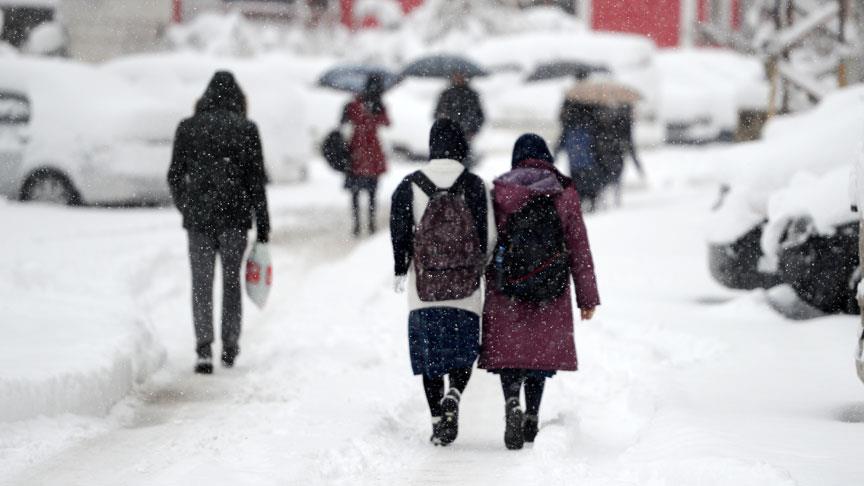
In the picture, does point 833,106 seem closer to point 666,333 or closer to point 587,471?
point 666,333

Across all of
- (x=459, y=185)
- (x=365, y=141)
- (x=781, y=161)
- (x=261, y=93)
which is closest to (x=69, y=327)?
(x=459, y=185)

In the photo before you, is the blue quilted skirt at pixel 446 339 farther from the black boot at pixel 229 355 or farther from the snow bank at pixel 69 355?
the black boot at pixel 229 355

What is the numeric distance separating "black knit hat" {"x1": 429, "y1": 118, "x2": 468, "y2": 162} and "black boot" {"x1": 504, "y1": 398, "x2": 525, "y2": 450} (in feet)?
3.92

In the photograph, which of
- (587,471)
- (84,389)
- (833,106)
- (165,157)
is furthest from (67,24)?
(587,471)

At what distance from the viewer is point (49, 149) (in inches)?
640

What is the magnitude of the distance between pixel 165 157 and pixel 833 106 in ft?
26.7

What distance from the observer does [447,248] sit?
21.8 ft

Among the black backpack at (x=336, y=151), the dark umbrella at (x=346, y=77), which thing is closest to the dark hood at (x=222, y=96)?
the black backpack at (x=336, y=151)

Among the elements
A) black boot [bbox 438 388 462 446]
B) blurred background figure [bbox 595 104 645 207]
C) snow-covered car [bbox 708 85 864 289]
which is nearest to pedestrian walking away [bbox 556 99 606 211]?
blurred background figure [bbox 595 104 645 207]

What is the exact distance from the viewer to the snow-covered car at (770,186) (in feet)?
32.6

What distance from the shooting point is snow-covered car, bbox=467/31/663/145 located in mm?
27891

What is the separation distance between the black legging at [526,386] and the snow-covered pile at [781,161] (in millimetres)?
3634

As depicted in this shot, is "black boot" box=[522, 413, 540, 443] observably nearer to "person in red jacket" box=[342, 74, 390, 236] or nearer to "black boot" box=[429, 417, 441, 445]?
"black boot" box=[429, 417, 441, 445]

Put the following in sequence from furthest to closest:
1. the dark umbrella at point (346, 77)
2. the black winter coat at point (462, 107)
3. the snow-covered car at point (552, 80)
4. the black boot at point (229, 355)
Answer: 1. the snow-covered car at point (552, 80)
2. the dark umbrella at point (346, 77)
3. the black winter coat at point (462, 107)
4. the black boot at point (229, 355)
